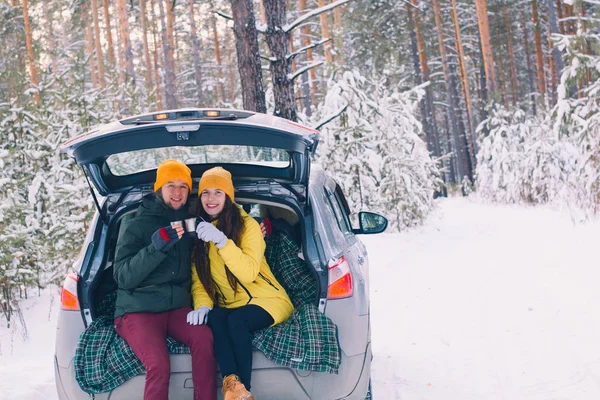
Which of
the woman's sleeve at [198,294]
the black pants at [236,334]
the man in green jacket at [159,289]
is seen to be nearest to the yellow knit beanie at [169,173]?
the man in green jacket at [159,289]

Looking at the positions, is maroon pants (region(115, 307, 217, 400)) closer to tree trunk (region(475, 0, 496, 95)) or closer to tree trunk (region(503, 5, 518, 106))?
tree trunk (region(475, 0, 496, 95))

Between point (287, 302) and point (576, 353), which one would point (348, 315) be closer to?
point (287, 302)

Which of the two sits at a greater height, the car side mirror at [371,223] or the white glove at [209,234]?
the white glove at [209,234]

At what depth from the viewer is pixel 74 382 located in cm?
340

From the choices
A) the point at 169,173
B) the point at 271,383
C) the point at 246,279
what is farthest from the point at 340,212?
the point at 271,383

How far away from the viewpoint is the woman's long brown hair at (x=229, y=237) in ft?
12.6

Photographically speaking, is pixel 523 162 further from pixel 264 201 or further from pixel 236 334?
pixel 236 334

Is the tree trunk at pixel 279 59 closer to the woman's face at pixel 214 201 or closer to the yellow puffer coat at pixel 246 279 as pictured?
the woman's face at pixel 214 201

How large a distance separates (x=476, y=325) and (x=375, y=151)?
8.37 meters

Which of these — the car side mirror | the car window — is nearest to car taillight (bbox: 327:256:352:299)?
the car window

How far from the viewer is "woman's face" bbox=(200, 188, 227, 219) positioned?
391 centimetres

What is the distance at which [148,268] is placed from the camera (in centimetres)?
353

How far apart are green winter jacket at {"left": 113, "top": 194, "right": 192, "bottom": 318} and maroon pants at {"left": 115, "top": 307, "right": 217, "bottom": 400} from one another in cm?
8

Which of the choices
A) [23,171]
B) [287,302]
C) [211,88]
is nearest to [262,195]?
[287,302]
